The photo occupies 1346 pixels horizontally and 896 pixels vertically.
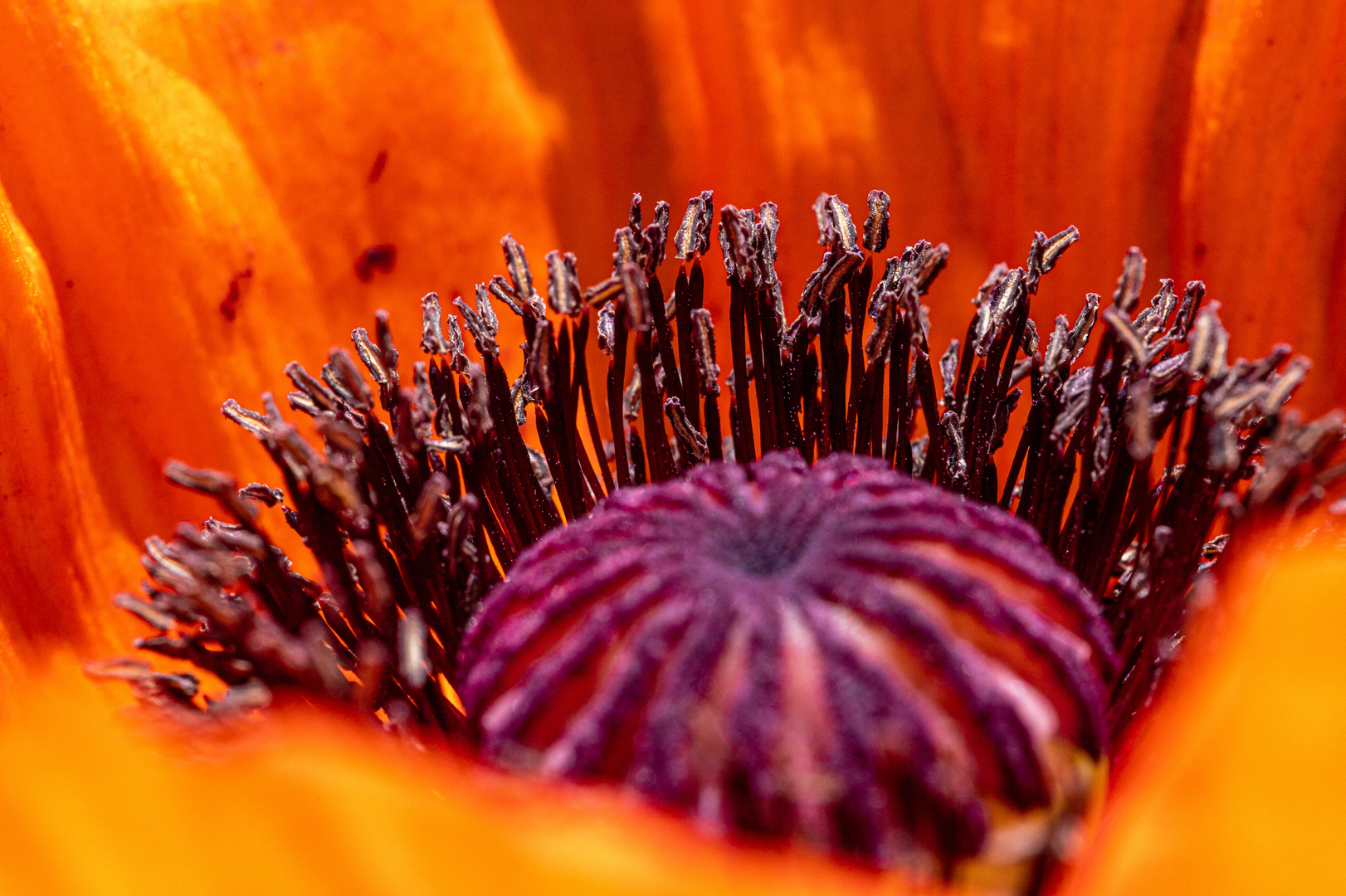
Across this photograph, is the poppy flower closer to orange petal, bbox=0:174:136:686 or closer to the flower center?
orange petal, bbox=0:174:136:686

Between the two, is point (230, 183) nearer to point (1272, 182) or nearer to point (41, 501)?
point (41, 501)

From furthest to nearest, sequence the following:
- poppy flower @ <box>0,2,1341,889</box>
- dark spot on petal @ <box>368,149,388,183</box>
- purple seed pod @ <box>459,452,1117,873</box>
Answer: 1. dark spot on petal @ <box>368,149,388,183</box>
2. poppy flower @ <box>0,2,1341,889</box>
3. purple seed pod @ <box>459,452,1117,873</box>

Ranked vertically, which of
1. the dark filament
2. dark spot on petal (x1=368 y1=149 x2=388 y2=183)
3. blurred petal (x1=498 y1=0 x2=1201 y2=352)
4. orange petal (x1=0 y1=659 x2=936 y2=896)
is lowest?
orange petal (x1=0 y1=659 x2=936 y2=896)

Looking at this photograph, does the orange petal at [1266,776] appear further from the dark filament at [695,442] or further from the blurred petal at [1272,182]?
the blurred petal at [1272,182]

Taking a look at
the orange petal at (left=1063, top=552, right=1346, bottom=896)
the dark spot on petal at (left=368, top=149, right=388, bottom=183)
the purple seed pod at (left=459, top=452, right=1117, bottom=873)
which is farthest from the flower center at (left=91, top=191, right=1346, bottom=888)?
the orange petal at (left=1063, top=552, right=1346, bottom=896)

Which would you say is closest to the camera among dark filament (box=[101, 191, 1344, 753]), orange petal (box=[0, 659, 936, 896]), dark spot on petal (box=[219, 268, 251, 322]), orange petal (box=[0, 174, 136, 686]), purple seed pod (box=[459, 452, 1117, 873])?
orange petal (box=[0, 659, 936, 896])

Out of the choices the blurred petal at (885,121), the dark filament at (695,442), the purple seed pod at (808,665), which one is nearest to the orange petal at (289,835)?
the purple seed pod at (808,665)

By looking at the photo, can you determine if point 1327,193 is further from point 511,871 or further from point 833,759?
point 511,871
